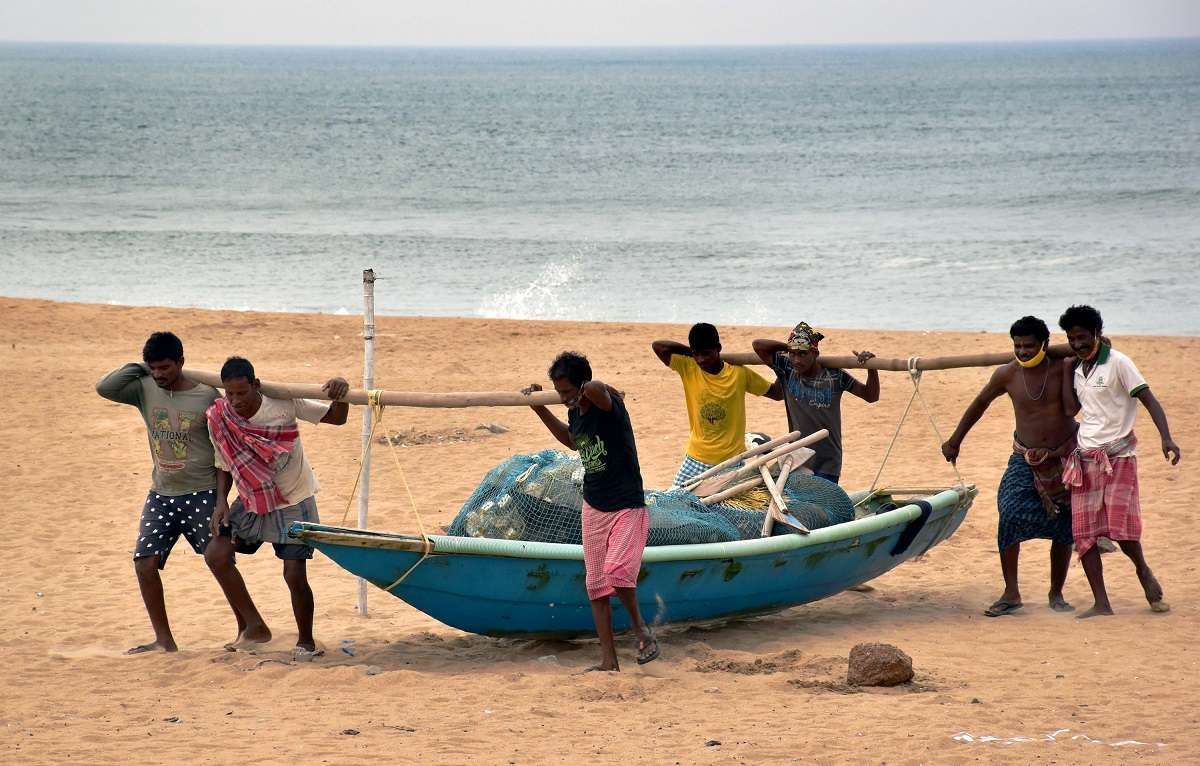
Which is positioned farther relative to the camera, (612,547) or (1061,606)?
(1061,606)

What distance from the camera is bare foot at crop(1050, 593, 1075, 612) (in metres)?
7.17

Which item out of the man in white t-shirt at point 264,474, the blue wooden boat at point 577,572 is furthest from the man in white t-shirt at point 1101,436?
the man in white t-shirt at point 264,474

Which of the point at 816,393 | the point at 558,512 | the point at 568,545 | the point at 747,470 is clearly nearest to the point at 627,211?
the point at 816,393

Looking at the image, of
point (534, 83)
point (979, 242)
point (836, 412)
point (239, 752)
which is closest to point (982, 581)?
point (836, 412)

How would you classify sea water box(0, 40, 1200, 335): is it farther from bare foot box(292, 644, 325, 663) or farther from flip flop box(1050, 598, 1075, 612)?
bare foot box(292, 644, 325, 663)

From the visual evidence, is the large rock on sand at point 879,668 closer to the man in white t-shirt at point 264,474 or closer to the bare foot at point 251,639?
the man in white t-shirt at point 264,474

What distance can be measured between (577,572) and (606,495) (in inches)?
18.6

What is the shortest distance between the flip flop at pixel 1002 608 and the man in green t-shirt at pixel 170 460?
3.98 m

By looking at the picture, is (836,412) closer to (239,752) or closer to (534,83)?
(239,752)

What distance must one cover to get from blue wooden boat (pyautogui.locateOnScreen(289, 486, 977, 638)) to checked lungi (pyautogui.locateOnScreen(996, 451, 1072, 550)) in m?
0.42

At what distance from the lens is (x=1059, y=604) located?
7.19 metres

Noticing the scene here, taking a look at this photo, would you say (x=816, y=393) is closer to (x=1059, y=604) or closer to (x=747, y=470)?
(x=747, y=470)

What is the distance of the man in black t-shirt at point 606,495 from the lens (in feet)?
19.1

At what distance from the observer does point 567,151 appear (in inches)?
2340
